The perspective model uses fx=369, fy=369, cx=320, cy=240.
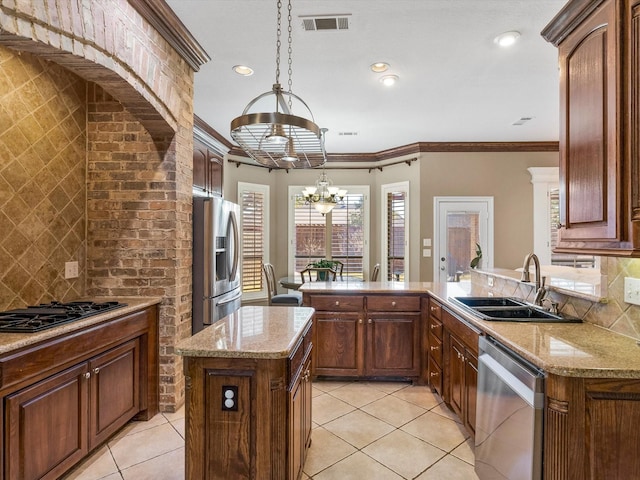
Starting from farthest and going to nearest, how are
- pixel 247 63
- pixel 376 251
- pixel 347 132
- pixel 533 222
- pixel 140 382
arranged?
pixel 376 251, pixel 533 222, pixel 347 132, pixel 247 63, pixel 140 382

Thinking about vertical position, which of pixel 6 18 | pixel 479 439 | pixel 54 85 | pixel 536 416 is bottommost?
pixel 479 439

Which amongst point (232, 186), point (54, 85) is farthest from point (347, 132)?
point (54, 85)

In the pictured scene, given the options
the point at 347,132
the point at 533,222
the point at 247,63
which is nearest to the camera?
the point at 247,63

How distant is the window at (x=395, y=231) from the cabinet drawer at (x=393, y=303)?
2.74 metres

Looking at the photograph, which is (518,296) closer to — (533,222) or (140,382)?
(140,382)

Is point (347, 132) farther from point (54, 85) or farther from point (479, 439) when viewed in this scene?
point (479, 439)

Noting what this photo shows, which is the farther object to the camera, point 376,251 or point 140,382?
point 376,251

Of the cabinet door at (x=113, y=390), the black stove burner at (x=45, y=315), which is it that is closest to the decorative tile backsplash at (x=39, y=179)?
the black stove burner at (x=45, y=315)

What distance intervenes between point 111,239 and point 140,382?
110cm

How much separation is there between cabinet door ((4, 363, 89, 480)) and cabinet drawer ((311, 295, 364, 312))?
1.86 meters

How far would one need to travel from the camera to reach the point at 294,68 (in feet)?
10.9

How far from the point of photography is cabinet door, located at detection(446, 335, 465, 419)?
2.47 metres

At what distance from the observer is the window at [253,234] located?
6074 millimetres

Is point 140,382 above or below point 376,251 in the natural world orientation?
below
